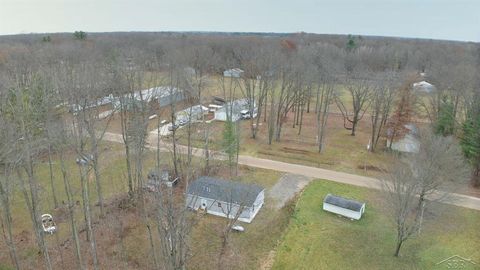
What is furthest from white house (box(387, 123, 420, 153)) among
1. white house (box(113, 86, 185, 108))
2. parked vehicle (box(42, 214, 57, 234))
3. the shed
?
parked vehicle (box(42, 214, 57, 234))

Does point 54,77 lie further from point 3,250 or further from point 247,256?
point 247,256

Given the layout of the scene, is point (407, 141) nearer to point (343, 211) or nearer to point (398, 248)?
point (343, 211)

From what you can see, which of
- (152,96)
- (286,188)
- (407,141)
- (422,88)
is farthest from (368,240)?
(422,88)

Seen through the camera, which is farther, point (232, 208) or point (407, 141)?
point (407, 141)

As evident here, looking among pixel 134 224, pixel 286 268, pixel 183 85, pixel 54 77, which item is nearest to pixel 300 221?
pixel 286 268

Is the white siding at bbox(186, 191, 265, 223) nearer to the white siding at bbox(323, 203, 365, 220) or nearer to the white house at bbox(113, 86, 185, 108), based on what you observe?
the white siding at bbox(323, 203, 365, 220)

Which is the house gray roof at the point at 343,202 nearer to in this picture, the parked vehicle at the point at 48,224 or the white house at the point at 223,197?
the white house at the point at 223,197
